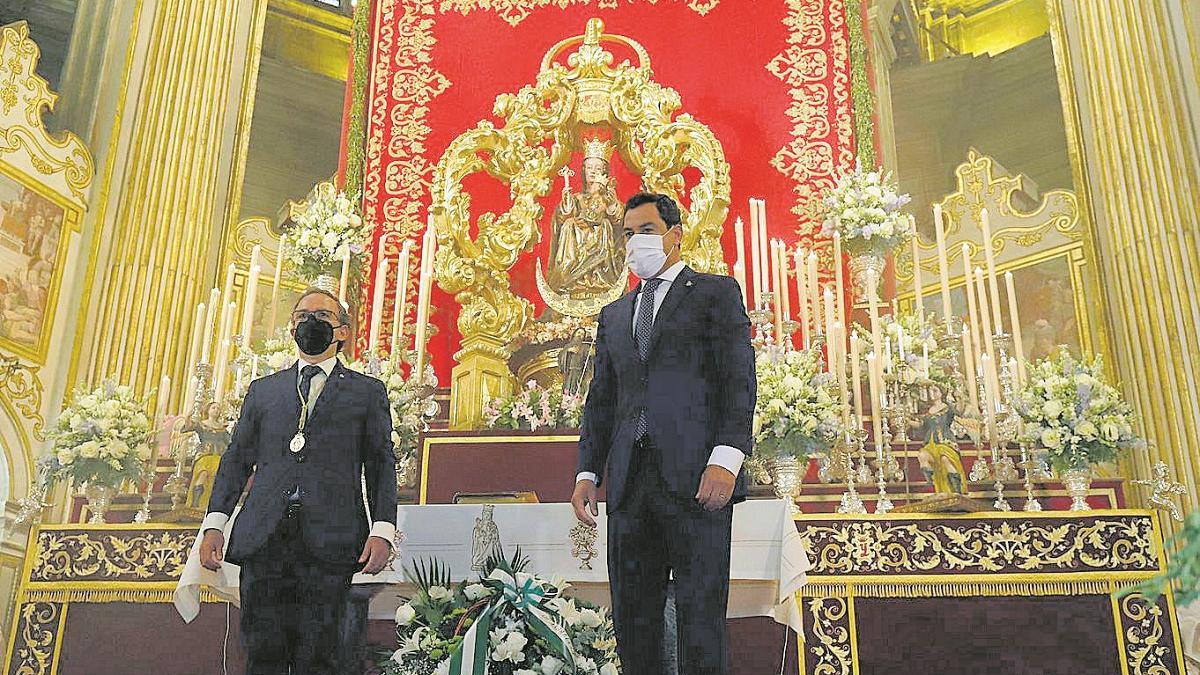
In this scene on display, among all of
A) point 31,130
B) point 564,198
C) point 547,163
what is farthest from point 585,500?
point 31,130

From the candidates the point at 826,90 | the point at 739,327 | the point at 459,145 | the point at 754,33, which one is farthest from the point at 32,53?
the point at 739,327

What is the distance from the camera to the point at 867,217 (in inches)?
230

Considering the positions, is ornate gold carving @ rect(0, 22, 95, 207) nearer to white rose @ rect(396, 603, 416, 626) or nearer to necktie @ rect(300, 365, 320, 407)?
necktie @ rect(300, 365, 320, 407)

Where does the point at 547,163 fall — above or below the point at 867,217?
above

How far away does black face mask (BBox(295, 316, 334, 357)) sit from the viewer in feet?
9.05

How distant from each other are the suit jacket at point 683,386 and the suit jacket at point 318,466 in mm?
605

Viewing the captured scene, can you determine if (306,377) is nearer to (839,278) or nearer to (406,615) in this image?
(406,615)

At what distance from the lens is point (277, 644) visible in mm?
2525

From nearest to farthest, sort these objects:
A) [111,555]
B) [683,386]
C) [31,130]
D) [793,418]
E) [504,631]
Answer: [683,386] < [504,631] < [111,555] < [793,418] < [31,130]

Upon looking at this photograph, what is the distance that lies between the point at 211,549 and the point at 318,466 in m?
0.36

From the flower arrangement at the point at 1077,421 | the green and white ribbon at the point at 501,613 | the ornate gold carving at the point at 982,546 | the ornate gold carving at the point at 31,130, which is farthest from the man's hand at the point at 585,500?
the ornate gold carving at the point at 31,130

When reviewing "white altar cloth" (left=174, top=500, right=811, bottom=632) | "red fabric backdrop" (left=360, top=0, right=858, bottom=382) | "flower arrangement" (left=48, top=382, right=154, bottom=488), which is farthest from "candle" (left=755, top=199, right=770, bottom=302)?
"flower arrangement" (left=48, top=382, right=154, bottom=488)

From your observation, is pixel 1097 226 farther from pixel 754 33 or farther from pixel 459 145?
pixel 459 145

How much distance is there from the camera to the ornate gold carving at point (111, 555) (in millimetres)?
3715
